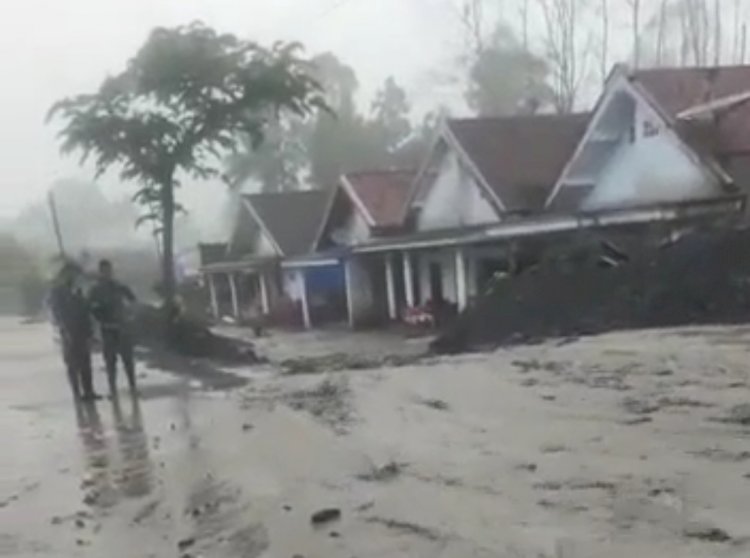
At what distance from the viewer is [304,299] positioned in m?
31.7

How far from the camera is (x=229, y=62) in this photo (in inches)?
1171

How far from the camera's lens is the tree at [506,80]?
110 feet

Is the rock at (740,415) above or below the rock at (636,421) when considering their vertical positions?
above

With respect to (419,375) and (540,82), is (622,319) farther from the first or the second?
(540,82)

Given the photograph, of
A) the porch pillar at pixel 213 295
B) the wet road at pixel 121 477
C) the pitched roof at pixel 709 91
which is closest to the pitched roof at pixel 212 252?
the porch pillar at pixel 213 295

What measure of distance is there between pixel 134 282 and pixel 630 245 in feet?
34.7

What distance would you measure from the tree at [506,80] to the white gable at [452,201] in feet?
19.2

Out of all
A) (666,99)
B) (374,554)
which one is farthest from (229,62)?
(374,554)

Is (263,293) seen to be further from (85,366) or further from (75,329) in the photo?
(75,329)

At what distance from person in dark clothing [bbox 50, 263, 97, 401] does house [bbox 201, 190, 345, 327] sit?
16808 mm

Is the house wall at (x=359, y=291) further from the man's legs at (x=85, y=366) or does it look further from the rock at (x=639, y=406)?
the rock at (x=639, y=406)

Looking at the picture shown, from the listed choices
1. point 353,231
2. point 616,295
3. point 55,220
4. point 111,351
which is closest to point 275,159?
point 353,231

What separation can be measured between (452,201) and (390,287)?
2.50 m

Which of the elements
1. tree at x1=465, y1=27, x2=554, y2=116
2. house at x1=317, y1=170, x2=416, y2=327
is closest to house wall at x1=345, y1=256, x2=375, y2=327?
house at x1=317, y1=170, x2=416, y2=327
